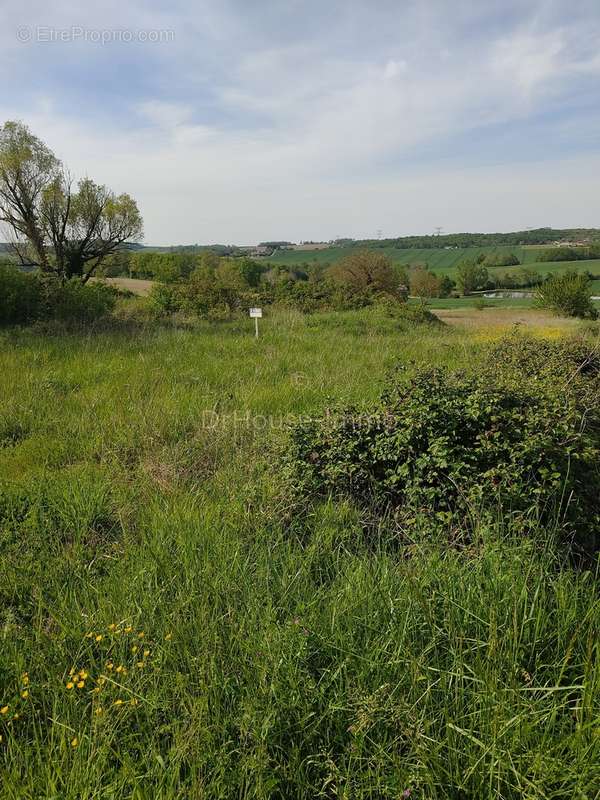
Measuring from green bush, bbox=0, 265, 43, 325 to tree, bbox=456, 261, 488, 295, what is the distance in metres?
78.2

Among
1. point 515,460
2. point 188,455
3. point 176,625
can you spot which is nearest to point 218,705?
point 176,625

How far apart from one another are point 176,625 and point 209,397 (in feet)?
13.3

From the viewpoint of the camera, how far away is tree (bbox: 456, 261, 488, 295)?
80375 millimetres

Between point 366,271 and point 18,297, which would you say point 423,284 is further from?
point 18,297

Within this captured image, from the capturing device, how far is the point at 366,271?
135 ft

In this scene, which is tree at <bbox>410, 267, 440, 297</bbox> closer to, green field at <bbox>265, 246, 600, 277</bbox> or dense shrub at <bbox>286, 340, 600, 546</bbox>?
green field at <bbox>265, 246, 600, 277</bbox>

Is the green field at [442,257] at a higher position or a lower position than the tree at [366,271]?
higher

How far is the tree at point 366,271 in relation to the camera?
4066 cm

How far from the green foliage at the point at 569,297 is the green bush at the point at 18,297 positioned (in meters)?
35.8

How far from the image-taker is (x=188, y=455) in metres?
4.09

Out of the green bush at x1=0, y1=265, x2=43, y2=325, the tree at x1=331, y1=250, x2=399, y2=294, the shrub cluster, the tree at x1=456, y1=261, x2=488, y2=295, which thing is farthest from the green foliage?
the tree at x1=456, y1=261, x2=488, y2=295

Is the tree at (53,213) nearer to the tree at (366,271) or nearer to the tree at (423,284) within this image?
the tree at (366,271)

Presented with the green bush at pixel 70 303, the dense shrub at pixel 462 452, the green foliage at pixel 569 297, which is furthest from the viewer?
the green foliage at pixel 569 297

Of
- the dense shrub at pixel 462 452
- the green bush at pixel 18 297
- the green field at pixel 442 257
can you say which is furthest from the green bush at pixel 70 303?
the green field at pixel 442 257
